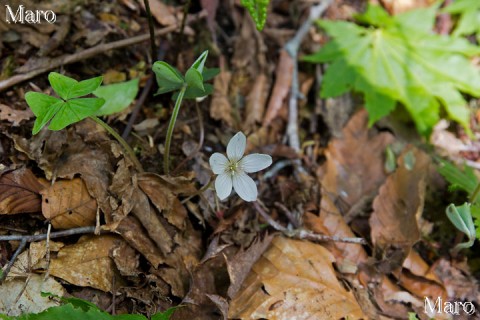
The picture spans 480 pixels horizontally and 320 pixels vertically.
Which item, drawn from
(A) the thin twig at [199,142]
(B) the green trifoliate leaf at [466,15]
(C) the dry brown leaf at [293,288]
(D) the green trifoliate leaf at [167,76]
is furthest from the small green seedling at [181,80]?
(B) the green trifoliate leaf at [466,15]

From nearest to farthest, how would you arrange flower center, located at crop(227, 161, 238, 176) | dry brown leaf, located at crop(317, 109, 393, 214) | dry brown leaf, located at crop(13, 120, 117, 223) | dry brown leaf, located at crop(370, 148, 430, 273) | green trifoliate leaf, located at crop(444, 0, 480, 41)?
flower center, located at crop(227, 161, 238, 176) → dry brown leaf, located at crop(13, 120, 117, 223) → dry brown leaf, located at crop(370, 148, 430, 273) → dry brown leaf, located at crop(317, 109, 393, 214) → green trifoliate leaf, located at crop(444, 0, 480, 41)

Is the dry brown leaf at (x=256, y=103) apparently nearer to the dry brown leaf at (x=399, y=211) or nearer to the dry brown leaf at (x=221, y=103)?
the dry brown leaf at (x=221, y=103)

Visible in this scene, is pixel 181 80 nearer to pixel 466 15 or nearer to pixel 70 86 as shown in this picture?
pixel 70 86

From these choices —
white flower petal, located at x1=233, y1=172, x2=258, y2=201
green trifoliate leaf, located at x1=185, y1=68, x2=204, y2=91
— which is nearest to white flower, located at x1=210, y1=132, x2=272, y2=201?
white flower petal, located at x1=233, y1=172, x2=258, y2=201

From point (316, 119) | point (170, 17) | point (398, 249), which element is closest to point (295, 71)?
point (316, 119)

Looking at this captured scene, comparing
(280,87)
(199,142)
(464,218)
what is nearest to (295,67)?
(280,87)

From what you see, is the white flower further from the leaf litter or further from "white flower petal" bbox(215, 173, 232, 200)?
the leaf litter

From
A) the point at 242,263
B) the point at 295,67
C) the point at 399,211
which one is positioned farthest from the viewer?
the point at 295,67
